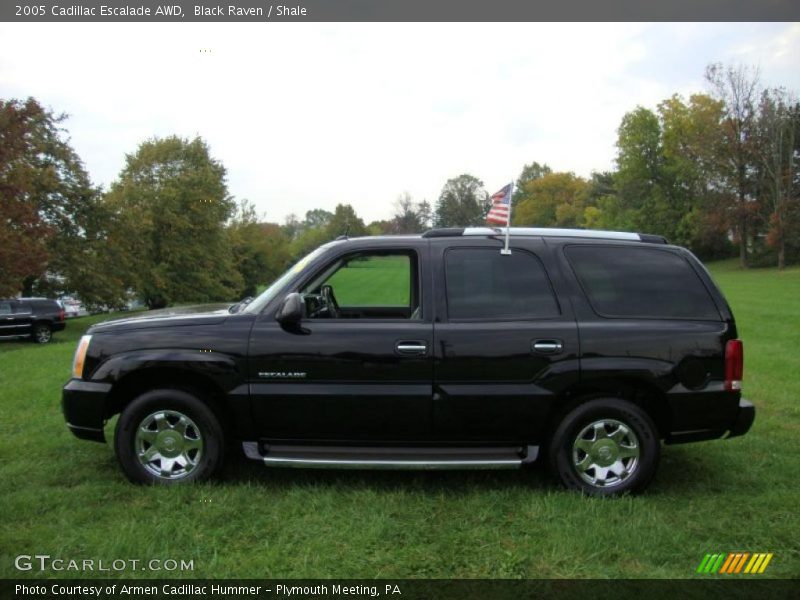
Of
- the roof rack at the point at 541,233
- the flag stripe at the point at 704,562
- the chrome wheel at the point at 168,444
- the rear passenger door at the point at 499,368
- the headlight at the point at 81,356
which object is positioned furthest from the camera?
the roof rack at the point at 541,233

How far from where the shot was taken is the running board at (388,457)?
13.8ft

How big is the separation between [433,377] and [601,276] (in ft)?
4.66

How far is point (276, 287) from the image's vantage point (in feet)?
15.5

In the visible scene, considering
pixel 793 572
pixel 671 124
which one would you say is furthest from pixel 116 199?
pixel 671 124

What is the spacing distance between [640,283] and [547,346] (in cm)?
87

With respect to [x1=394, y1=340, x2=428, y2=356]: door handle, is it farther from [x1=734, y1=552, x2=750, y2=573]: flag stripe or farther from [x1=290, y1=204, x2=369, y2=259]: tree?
[x1=290, y1=204, x2=369, y2=259]: tree

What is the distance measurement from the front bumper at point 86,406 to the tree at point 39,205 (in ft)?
70.3

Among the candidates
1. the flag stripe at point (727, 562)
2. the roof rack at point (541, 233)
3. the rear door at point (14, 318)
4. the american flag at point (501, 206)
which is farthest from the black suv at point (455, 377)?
the rear door at point (14, 318)

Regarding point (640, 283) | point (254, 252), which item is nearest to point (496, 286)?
point (640, 283)

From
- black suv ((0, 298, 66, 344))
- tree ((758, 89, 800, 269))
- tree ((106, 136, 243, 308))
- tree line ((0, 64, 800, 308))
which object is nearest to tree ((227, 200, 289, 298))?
tree line ((0, 64, 800, 308))

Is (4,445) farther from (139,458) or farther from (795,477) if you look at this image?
(795,477)

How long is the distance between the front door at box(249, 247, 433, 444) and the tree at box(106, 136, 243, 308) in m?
35.1

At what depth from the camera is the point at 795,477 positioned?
188 inches
